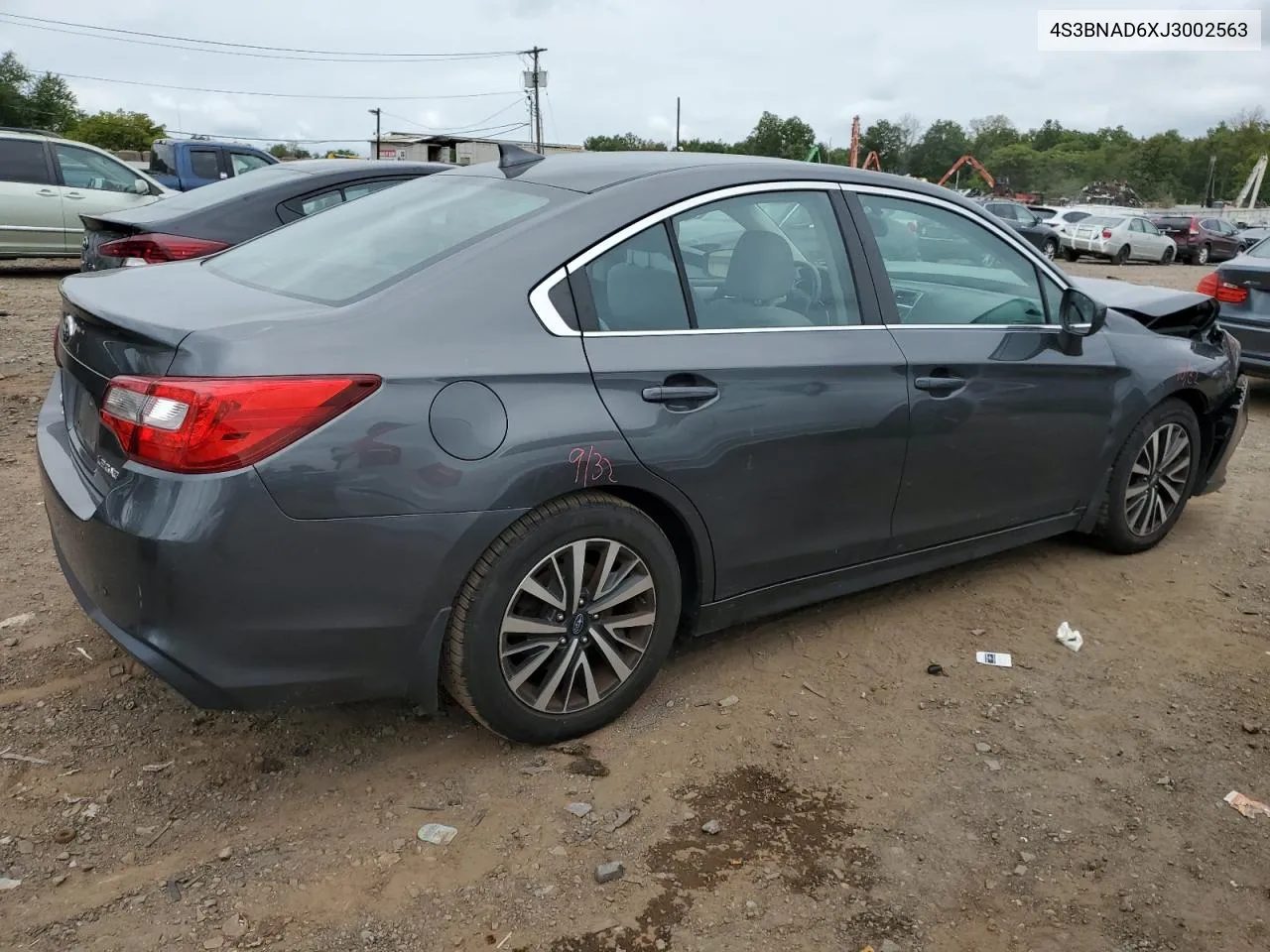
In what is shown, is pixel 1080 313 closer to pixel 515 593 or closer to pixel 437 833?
pixel 515 593

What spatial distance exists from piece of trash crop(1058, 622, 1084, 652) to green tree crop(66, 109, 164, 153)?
71.6 m

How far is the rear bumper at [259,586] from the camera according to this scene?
2.37 meters

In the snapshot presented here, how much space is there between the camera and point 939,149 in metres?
83.9

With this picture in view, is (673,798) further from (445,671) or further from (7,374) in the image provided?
(7,374)

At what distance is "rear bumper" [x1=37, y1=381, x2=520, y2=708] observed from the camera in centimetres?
237

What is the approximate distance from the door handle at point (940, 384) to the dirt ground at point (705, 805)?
0.93 m

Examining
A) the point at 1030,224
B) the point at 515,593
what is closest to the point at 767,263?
the point at 515,593

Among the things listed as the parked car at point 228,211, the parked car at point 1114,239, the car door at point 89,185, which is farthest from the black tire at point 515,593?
the parked car at point 1114,239

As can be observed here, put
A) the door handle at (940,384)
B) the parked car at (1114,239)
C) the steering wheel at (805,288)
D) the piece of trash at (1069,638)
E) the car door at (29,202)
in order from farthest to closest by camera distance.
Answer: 1. the parked car at (1114,239)
2. the car door at (29,202)
3. the piece of trash at (1069,638)
4. the door handle at (940,384)
5. the steering wheel at (805,288)

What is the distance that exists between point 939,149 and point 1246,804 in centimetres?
8825

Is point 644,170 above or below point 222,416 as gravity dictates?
above

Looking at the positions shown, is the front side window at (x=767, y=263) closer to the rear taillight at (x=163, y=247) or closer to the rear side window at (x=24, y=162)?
the rear taillight at (x=163, y=247)

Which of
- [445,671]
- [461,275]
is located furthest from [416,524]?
[461,275]

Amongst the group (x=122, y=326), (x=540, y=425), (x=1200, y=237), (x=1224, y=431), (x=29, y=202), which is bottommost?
(x=1200, y=237)
